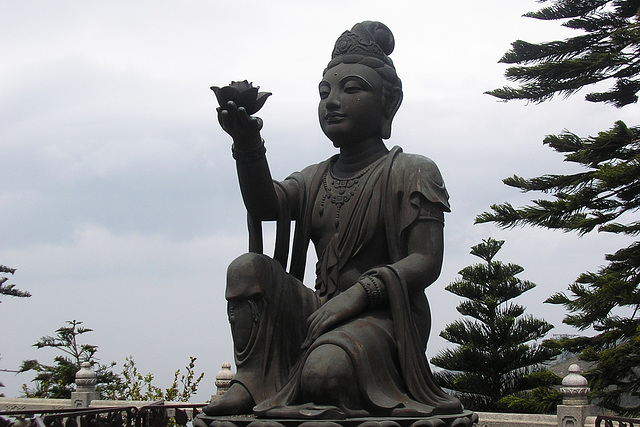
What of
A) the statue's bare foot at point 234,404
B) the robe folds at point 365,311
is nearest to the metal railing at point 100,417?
the statue's bare foot at point 234,404

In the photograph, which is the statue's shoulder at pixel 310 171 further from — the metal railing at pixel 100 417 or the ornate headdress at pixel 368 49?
the metal railing at pixel 100 417

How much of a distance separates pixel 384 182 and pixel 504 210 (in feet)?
31.7

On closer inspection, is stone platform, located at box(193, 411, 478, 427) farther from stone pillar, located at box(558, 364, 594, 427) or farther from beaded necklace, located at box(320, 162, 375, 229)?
stone pillar, located at box(558, 364, 594, 427)

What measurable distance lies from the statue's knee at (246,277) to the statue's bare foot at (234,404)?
17.4 inches

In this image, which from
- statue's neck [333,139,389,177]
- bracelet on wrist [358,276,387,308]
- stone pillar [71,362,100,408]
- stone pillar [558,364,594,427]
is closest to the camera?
bracelet on wrist [358,276,387,308]

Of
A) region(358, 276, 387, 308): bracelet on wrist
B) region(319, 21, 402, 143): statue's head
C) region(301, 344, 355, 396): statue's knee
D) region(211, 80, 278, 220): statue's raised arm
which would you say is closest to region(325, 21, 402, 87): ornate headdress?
region(319, 21, 402, 143): statue's head

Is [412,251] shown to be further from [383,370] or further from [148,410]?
[148,410]

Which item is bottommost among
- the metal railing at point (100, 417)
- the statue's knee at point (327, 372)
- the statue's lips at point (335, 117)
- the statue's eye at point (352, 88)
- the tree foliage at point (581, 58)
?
the metal railing at point (100, 417)

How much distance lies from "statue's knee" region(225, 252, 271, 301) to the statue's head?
0.92m

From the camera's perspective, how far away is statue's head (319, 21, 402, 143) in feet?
14.0

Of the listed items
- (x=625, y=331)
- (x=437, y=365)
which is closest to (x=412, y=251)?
(x=625, y=331)

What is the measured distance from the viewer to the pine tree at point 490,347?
14125 mm

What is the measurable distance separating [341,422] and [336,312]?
1.79 feet

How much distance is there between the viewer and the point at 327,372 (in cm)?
341
